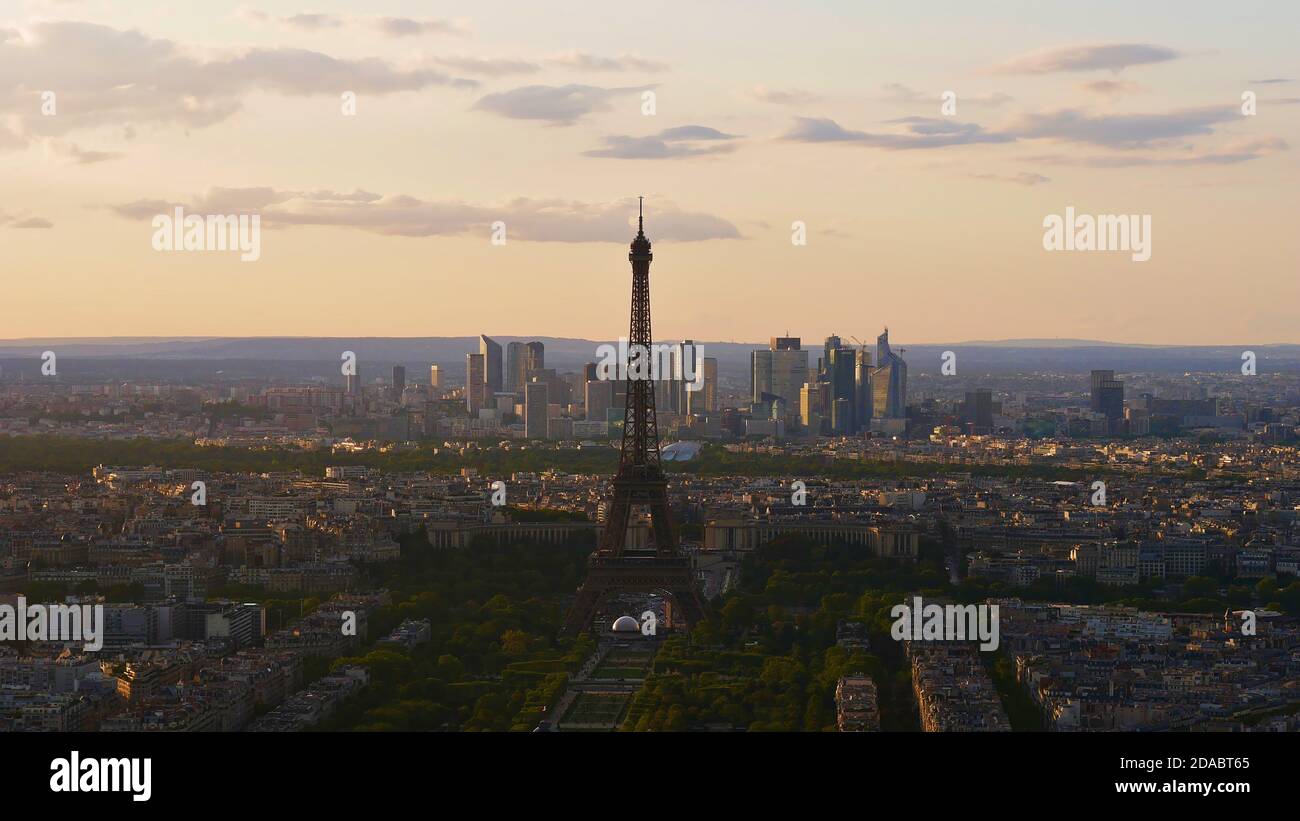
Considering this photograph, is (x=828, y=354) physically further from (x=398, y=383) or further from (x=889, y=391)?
(x=398, y=383)

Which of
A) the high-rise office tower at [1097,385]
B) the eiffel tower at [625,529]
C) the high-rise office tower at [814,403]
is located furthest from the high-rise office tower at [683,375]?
the eiffel tower at [625,529]

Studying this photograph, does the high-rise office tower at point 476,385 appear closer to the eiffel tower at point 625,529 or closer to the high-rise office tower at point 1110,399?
the high-rise office tower at point 1110,399

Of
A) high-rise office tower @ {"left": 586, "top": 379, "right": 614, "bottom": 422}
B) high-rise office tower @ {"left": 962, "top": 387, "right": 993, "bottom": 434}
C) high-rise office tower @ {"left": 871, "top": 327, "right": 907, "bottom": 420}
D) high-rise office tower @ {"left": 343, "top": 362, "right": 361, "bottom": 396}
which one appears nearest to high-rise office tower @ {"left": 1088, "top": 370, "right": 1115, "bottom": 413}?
high-rise office tower @ {"left": 962, "top": 387, "right": 993, "bottom": 434}

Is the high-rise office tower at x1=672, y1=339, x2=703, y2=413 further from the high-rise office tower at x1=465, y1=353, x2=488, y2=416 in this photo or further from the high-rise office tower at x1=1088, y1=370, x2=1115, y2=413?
the high-rise office tower at x1=1088, y1=370, x2=1115, y2=413

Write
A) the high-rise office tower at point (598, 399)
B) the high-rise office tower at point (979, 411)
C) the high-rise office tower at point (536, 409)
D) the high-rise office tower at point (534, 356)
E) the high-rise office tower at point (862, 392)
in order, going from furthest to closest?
1. the high-rise office tower at point (534, 356)
2. the high-rise office tower at point (862, 392)
3. the high-rise office tower at point (979, 411)
4. the high-rise office tower at point (598, 399)
5. the high-rise office tower at point (536, 409)
